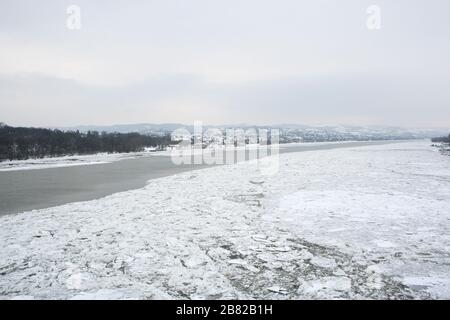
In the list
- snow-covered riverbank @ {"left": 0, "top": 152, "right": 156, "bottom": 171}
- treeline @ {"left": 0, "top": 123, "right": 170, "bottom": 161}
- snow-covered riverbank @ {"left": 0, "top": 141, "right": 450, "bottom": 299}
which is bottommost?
snow-covered riverbank @ {"left": 0, "top": 152, "right": 156, "bottom": 171}

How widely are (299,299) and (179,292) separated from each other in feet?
5.14

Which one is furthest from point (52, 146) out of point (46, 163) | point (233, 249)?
point (233, 249)

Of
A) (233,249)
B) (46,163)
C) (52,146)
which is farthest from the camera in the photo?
(52,146)

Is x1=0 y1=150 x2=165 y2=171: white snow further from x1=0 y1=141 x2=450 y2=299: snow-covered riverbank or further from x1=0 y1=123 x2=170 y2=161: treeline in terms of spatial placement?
x1=0 y1=141 x2=450 y2=299: snow-covered riverbank

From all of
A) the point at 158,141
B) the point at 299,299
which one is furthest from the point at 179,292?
the point at 158,141

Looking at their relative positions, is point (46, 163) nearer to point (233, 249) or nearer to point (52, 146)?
point (52, 146)

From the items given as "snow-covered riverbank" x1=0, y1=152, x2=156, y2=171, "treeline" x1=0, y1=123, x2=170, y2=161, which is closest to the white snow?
"snow-covered riverbank" x1=0, y1=152, x2=156, y2=171

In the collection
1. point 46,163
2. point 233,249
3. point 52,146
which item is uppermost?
point 52,146

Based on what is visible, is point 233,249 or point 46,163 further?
point 46,163

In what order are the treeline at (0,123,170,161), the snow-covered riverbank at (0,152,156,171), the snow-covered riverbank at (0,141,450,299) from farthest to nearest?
the treeline at (0,123,170,161) → the snow-covered riverbank at (0,152,156,171) → the snow-covered riverbank at (0,141,450,299)

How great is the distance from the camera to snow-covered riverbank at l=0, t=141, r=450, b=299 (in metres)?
4.25

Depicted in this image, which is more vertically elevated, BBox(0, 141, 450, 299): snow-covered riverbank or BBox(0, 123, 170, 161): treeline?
BBox(0, 123, 170, 161): treeline

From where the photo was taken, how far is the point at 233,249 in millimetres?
5742

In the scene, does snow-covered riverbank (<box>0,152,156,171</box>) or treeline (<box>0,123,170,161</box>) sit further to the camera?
treeline (<box>0,123,170,161</box>)
